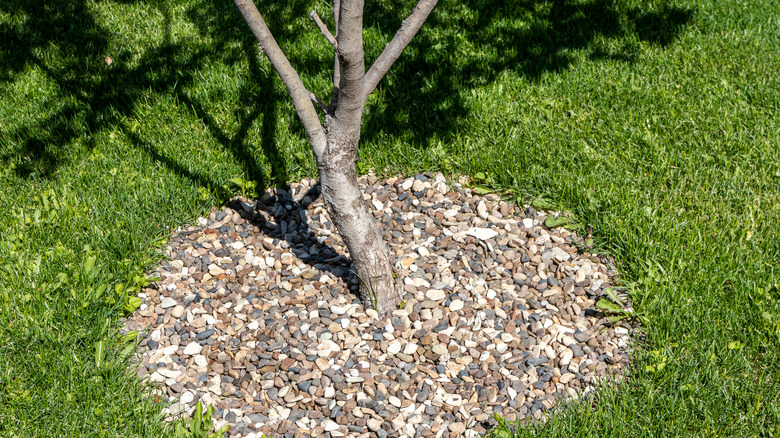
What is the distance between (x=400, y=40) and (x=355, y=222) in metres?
0.97

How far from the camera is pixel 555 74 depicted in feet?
17.9

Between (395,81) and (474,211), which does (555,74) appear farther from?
(474,211)

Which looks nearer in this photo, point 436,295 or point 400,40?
point 400,40

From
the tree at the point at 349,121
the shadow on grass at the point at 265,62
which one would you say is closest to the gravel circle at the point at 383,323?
the tree at the point at 349,121

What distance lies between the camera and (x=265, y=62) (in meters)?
5.48

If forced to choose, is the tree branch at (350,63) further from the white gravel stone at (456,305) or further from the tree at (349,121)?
the white gravel stone at (456,305)

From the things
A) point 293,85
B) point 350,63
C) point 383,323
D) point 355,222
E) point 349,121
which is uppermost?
point 350,63

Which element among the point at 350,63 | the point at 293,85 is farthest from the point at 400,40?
the point at 293,85

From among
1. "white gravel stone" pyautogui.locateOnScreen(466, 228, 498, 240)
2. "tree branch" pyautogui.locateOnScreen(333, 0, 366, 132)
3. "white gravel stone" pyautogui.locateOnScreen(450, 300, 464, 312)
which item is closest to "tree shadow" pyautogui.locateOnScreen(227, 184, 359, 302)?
"white gravel stone" pyautogui.locateOnScreen(450, 300, 464, 312)

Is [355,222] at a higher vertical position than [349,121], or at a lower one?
lower

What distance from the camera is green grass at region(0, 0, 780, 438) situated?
3.37 metres

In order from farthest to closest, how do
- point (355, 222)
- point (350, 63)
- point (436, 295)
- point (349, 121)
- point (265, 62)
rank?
point (265, 62)
point (436, 295)
point (355, 222)
point (349, 121)
point (350, 63)

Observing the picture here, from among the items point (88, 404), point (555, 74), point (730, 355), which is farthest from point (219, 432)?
point (555, 74)

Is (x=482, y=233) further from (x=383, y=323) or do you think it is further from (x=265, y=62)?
(x=265, y=62)
